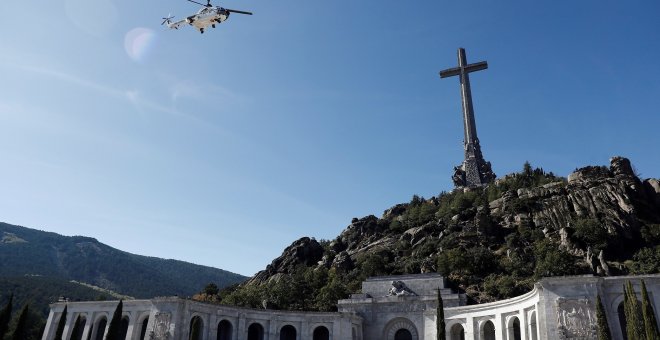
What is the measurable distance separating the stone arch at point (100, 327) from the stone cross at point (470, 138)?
3596 inches

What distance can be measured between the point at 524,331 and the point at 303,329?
25.1 meters

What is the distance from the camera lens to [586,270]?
2778 inches

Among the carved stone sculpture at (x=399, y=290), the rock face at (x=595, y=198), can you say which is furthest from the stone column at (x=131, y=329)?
the rock face at (x=595, y=198)

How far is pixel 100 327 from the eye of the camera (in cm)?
5681

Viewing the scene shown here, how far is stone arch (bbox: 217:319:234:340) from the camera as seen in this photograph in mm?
57000

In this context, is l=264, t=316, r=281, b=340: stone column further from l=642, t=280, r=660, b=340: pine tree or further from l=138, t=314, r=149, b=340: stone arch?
l=642, t=280, r=660, b=340: pine tree

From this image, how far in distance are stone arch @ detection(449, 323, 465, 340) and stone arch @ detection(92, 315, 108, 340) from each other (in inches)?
1523

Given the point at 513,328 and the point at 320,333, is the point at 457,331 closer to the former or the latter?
the point at 513,328

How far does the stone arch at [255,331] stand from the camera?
59281 mm

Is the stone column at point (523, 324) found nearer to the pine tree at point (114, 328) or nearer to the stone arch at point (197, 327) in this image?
the stone arch at point (197, 327)

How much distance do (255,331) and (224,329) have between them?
4164 mm

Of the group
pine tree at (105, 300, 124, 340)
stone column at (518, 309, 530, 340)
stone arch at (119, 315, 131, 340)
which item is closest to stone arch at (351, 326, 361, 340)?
stone column at (518, 309, 530, 340)

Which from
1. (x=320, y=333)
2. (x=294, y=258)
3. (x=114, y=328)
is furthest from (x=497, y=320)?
(x=294, y=258)

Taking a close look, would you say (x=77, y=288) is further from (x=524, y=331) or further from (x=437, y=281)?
(x=524, y=331)
